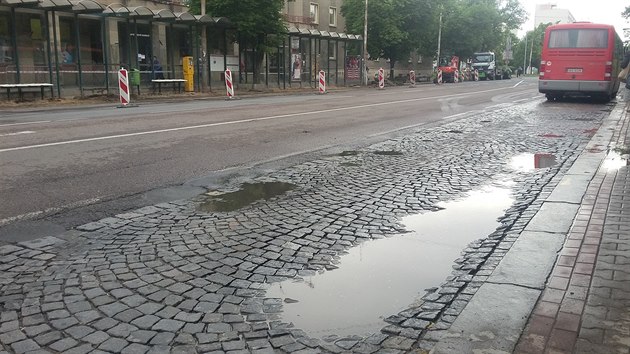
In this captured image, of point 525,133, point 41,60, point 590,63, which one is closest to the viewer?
point 525,133

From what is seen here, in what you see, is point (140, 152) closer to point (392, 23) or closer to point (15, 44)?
point (15, 44)

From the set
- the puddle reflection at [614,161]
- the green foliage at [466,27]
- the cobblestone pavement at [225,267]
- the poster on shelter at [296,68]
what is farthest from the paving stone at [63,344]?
the green foliage at [466,27]

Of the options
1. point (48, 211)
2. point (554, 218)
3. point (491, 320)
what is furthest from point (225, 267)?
point (554, 218)

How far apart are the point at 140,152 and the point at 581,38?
749 inches

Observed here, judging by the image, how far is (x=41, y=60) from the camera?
22.5m

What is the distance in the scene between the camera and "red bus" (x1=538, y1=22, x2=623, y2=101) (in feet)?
69.0

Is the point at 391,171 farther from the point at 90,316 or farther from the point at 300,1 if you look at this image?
the point at 300,1

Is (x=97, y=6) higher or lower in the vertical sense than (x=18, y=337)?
higher

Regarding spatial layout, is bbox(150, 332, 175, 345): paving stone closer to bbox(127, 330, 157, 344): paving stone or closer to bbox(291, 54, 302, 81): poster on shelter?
bbox(127, 330, 157, 344): paving stone

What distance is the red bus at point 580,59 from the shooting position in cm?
2103

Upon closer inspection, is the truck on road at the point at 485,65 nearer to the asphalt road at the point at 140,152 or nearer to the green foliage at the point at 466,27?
the green foliage at the point at 466,27


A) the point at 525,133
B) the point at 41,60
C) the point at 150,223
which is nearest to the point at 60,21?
the point at 41,60

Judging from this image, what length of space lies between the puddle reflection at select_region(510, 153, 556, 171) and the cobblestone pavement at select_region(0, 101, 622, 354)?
0.64 meters

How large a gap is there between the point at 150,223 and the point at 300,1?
44.9 metres
